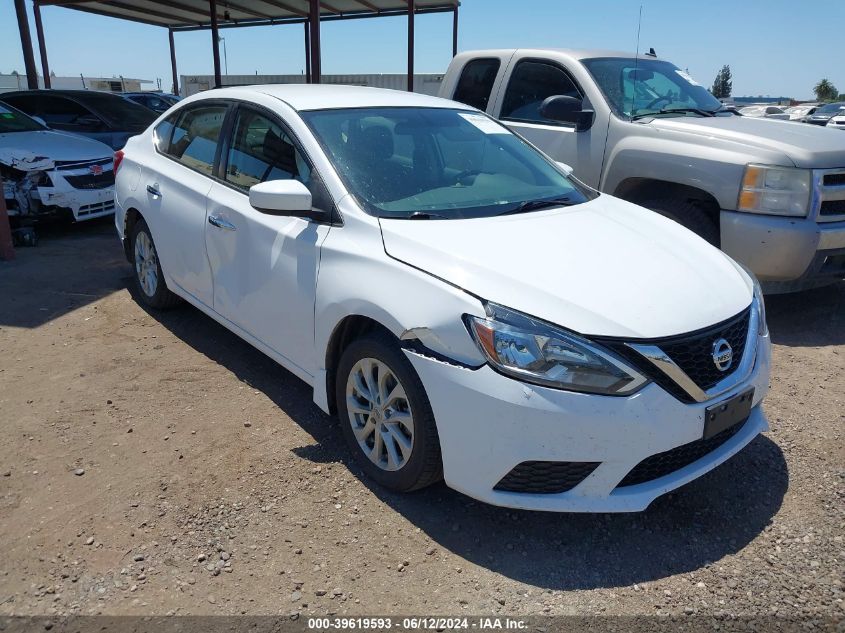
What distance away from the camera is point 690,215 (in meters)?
4.99

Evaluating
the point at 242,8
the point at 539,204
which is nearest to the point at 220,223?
the point at 539,204

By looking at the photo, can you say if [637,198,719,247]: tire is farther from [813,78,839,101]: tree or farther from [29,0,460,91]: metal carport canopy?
[813,78,839,101]: tree

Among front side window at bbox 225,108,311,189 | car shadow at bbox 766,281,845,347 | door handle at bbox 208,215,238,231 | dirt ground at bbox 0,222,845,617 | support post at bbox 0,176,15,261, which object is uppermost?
front side window at bbox 225,108,311,189

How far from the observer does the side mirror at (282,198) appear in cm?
305

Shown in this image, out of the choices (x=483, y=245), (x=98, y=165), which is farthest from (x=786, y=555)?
(x=98, y=165)

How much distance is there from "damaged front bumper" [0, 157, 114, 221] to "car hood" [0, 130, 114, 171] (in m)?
0.03

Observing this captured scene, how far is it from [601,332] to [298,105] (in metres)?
2.19

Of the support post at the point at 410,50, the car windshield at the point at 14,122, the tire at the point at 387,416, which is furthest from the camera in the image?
the support post at the point at 410,50

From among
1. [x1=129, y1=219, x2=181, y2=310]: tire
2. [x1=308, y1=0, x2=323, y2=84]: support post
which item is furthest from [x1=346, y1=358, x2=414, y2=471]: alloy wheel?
[x1=308, y1=0, x2=323, y2=84]: support post

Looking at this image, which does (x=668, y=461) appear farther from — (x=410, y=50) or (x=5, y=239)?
(x=410, y=50)

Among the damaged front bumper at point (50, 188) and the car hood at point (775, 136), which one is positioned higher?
the car hood at point (775, 136)

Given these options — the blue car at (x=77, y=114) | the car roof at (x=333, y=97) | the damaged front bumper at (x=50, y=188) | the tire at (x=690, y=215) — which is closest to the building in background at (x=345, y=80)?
the blue car at (x=77, y=114)

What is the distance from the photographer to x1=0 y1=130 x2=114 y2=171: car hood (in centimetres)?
713

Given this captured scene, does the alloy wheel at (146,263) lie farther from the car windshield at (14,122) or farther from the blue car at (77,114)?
the blue car at (77,114)
